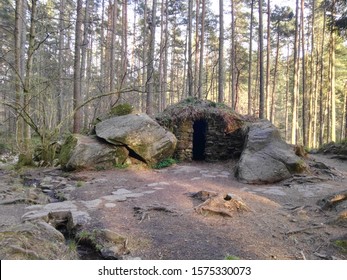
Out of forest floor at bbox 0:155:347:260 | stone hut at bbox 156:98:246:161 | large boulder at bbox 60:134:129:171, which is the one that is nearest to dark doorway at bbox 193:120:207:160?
stone hut at bbox 156:98:246:161

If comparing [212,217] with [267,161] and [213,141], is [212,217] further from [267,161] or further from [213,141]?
[213,141]

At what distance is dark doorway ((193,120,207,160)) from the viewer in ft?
38.0

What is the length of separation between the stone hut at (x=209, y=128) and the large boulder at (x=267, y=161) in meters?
1.91

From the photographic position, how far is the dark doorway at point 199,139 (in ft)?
38.0

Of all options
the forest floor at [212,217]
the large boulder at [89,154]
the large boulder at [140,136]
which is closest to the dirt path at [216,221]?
the forest floor at [212,217]

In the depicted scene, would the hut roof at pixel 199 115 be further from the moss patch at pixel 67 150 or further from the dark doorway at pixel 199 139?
the moss patch at pixel 67 150

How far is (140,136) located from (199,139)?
3.67 meters

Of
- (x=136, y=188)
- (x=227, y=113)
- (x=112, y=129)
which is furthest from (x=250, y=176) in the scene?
(x=112, y=129)

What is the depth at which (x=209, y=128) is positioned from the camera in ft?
35.0

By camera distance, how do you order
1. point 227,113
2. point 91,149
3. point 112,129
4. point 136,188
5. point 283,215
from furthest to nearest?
point 227,113, point 112,129, point 91,149, point 136,188, point 283,215

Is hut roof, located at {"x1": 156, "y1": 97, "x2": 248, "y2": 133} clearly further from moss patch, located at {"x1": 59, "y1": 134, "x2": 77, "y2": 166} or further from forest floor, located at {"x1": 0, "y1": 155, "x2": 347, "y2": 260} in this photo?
forest floor, located at {"x1": 0, "y1": 155, "x2": 347, "y2": 260}
